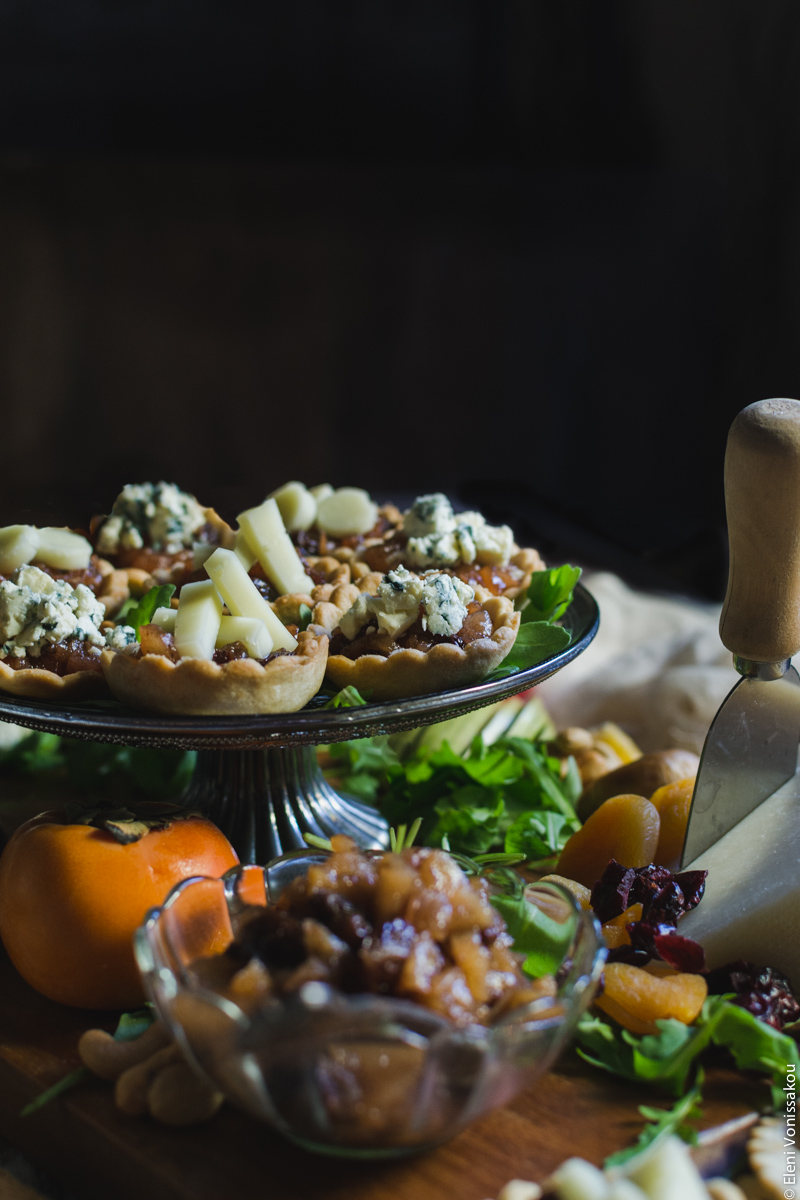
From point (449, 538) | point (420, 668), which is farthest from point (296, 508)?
point (420, 668)

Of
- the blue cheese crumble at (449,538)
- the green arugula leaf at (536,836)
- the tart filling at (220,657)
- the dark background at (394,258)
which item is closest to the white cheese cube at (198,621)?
the tart filling at (220,657)

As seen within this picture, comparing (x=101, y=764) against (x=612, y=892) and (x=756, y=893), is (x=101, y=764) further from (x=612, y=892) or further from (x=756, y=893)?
(x=756, y=893)

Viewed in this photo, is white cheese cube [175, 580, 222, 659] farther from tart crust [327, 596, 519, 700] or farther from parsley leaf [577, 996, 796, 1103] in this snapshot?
parsley leaf [577, 996, 796, 1103]

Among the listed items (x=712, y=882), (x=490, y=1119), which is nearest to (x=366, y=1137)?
(x=490, y=1119)

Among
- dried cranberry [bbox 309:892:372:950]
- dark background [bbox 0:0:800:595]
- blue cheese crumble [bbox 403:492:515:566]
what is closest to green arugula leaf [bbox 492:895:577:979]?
dried cranberry [bbox 309:892:372:950]

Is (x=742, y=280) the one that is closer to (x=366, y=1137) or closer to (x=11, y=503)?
(x=11, y=503)

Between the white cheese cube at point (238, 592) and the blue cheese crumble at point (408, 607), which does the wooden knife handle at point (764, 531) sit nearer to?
the blue cheese crumble at point (408, 607)
